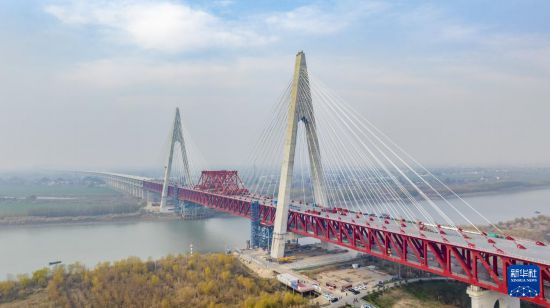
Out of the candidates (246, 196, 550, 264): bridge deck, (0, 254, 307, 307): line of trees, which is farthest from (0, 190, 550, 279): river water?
(246, 196, 550, 264): bridge deck

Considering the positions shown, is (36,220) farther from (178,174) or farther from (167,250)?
(167,250)

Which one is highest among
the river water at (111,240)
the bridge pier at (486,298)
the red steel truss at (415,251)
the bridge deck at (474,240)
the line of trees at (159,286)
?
the bridge deck at (474,240)

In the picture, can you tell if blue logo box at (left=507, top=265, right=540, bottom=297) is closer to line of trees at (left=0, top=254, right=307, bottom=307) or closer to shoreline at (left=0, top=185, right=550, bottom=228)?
line of trees at (left=0, top=254, right=307, bottom=307)

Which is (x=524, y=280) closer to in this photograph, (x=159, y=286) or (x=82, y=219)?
(x=159, y=286)

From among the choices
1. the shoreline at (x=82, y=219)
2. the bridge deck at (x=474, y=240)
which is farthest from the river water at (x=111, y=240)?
the bridge deck at (x=474, y=240)

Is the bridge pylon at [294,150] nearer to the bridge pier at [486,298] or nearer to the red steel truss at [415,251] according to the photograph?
the red steel truss at [415,251]

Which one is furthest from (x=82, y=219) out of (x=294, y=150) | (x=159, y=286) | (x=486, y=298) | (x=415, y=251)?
(x=486, y=298)

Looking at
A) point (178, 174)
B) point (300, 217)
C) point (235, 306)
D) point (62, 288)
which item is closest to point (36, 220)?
point (178, 174)

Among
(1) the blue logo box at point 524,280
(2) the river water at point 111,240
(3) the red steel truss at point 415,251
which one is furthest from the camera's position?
(2) the river water at point 111,240

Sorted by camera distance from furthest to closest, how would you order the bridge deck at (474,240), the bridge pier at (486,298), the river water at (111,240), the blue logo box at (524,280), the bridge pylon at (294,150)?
1. the river water at (111,240)
2. the bridge pylon at (294,150)
3. the bridge pier at (486,298)
4. the bridge deck at (474,240)
5. the blue logo box at (524,280)
